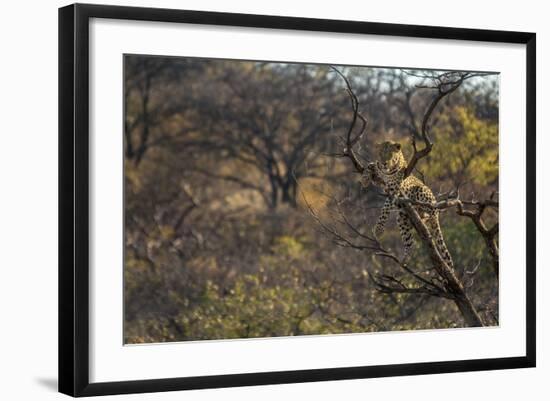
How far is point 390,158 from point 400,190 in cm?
18

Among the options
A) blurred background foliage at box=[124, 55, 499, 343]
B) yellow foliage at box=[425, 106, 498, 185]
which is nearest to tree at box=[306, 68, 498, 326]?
yellow foliage at box=[425, 106, 498, 185]

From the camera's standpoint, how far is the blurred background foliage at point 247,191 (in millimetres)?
6836

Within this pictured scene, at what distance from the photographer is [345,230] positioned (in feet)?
19.7

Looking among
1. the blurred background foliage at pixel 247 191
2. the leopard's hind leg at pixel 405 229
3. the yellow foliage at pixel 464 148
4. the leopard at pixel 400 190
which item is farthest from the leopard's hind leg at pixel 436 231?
the blurred background foliage at pixel 247 191

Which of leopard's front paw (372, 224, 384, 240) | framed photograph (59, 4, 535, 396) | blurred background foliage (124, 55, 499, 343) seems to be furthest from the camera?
blurred background foliage (124, 55, 499, 343)

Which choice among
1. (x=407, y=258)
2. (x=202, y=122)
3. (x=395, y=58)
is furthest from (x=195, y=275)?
(x=395, y=58)

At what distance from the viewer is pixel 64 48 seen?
14.5 feet

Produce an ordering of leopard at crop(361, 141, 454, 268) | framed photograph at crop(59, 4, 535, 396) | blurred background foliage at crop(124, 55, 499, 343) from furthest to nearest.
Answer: blurred background foliage at crop(124, 55, 499, 343)
leopard at crop(361, 141, 454, 268)
framed photograph at crop(59, 4, 535, 396)

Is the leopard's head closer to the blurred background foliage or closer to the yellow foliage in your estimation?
the yellow foliage

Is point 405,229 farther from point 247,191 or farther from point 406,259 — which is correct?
point 247,191

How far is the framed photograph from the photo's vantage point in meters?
4.47

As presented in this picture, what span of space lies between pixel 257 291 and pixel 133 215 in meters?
1.44

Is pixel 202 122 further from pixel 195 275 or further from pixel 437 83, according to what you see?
pixel 437 83

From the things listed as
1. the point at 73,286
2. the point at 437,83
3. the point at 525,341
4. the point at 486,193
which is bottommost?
the point at 525,341
